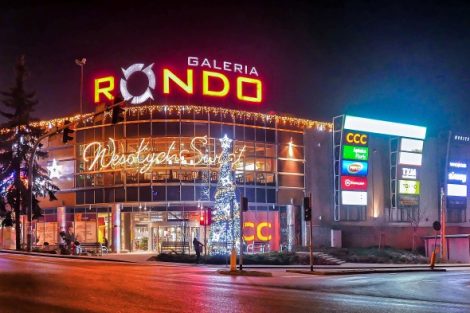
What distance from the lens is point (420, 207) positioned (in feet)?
205

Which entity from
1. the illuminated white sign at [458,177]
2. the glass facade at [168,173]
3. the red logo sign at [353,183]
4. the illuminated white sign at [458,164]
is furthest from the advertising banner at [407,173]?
the glass facade at [168,173]

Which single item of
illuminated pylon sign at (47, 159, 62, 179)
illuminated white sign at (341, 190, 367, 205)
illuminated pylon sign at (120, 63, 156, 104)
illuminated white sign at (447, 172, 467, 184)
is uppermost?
illuminated pylon sign at (120, 63, 156, 104)

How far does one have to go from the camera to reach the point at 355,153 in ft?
192

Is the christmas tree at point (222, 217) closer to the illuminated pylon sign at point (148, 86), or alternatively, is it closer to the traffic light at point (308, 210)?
the traffic light at point (308, 210)

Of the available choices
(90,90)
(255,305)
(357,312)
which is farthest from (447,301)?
(90,90)

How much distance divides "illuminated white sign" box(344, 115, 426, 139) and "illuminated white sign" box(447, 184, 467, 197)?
6.51 meters

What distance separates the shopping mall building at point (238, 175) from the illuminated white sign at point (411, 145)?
0.10m

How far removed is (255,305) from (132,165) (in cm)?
3574

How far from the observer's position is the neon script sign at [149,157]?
49281mm

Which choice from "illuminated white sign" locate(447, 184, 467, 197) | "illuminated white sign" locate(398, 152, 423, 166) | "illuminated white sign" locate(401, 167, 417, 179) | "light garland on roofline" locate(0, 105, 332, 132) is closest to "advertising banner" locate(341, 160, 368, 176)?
"light garland on roofline" locate(0, 105, 332, 132)

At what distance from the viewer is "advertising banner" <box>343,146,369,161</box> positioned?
57.8m

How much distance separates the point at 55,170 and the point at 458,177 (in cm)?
4066

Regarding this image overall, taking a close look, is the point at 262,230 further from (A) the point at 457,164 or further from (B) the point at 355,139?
(A) the point at 457,164

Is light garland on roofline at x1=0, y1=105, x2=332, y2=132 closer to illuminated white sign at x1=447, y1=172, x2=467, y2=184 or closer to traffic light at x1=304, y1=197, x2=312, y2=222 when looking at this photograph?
illuminated white sign at x1=447, y1=172, x2=467, y2=184
